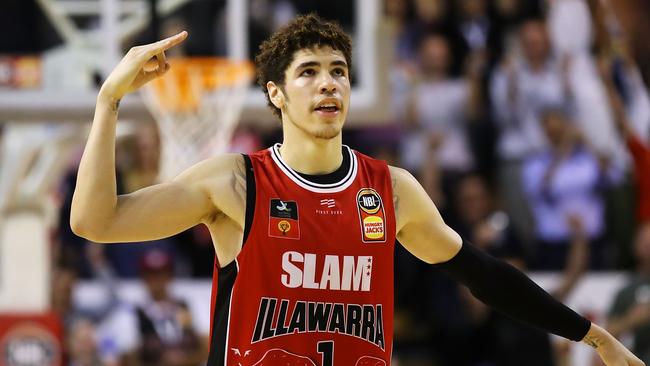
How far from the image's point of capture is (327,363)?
4.06 meters

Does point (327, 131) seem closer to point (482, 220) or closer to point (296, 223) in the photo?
point (296, 223)

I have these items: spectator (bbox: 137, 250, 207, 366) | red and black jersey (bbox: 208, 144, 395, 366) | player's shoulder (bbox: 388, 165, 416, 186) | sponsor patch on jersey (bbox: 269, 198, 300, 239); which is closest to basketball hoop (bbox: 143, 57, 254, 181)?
spectator (bbox: 137, 250, 207, 366)

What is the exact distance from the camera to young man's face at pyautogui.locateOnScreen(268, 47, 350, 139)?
4.18m

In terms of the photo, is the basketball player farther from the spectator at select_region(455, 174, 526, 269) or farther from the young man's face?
the spectator at select_region(455, 174, 526, 269)

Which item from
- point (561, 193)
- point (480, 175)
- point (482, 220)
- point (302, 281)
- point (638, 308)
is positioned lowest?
point (638, 308)

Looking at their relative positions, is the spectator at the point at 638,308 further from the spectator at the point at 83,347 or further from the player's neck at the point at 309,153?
the player's neck at the point at 309,153

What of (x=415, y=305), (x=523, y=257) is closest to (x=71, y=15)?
(x=415, y=305)

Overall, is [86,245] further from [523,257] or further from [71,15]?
[523,257]

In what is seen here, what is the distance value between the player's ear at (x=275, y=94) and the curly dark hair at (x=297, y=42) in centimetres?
2

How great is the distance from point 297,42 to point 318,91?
0.70 feet

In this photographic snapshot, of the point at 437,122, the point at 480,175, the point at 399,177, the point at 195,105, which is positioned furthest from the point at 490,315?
the point at 399,177

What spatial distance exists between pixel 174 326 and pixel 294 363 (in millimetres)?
5488

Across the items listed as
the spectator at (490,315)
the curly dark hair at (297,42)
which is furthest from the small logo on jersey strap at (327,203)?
the spectator at (490,315)

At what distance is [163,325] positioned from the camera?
939 cm
